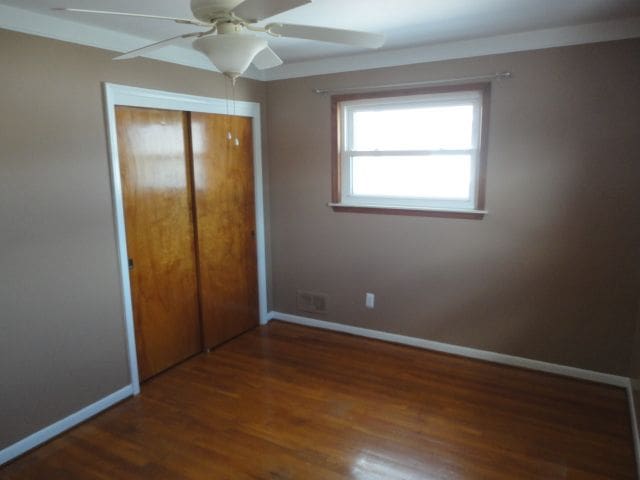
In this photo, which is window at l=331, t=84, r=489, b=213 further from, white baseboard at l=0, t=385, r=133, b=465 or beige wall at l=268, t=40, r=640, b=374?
white baseboard at l=0, t=385, r=133, b=465

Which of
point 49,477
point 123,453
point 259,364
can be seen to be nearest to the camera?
point 49,477

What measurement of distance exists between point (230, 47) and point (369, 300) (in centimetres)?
273

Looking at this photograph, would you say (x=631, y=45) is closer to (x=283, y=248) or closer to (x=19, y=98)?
(x=283, y=248)

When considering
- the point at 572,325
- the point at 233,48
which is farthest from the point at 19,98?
the point at 572,325

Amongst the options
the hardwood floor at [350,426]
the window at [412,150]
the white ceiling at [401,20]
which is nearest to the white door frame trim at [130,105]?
the white ceiling at [401,20]

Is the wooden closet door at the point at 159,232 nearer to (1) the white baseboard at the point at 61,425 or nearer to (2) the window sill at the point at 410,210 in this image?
(1) the white baseboard at the point at 61,425

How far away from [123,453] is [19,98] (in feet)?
6.41

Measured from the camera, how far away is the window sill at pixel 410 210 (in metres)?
3.36

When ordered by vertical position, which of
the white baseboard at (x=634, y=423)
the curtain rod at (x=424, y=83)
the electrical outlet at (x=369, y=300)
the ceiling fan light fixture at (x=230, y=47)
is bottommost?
the white baseboard at (x=634, y=423)

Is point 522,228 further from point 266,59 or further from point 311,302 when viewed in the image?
point 266,59

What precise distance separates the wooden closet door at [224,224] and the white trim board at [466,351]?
0.54m

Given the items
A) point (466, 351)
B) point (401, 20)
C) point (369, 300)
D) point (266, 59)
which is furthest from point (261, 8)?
point (466, 351)

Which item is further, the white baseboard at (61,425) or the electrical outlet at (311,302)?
the electrical outlet at (311,302)

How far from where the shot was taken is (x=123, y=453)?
2.50 meters
